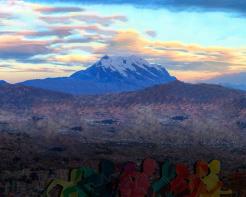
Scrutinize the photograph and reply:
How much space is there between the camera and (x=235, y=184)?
2152 cm

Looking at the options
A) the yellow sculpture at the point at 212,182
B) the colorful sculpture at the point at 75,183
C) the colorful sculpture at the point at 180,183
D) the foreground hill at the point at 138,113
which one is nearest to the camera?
the colorful sculpture at the point at 75,183

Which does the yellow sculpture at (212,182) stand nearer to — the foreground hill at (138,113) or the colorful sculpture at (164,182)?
the colorful sculpture at (164,182)

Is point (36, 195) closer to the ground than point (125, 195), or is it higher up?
closer to the ground

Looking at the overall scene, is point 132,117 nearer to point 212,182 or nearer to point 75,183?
point 212,182

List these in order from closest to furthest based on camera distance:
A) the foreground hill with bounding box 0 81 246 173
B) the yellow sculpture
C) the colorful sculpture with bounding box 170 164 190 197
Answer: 1. the colorful sculpture with bounding box 170 164 190 197
2. the yellow sculpture
3. the foreground hill with bounding box 0 81 246 173

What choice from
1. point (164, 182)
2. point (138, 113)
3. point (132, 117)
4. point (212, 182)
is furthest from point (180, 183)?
point (138, 113)

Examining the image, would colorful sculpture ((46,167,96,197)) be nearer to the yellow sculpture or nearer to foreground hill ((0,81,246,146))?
the yellow sculpture

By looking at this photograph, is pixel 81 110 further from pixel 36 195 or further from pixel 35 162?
pixel 36 195

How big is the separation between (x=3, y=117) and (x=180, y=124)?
41.8 m

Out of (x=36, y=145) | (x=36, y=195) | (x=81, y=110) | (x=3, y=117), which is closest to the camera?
(x=36, y=195)

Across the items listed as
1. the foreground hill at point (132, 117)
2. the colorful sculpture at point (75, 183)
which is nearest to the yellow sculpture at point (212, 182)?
the colorful sculpture at point (75, 183)

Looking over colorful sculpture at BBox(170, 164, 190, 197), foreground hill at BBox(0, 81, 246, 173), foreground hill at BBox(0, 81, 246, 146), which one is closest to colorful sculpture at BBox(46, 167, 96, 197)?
colorful sculpture at BBox(170, 164, 190, 197)

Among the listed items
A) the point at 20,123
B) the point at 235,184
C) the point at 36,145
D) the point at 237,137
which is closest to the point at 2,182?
the point at 235,184

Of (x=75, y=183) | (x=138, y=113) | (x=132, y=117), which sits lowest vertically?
(x=75, y=183)
